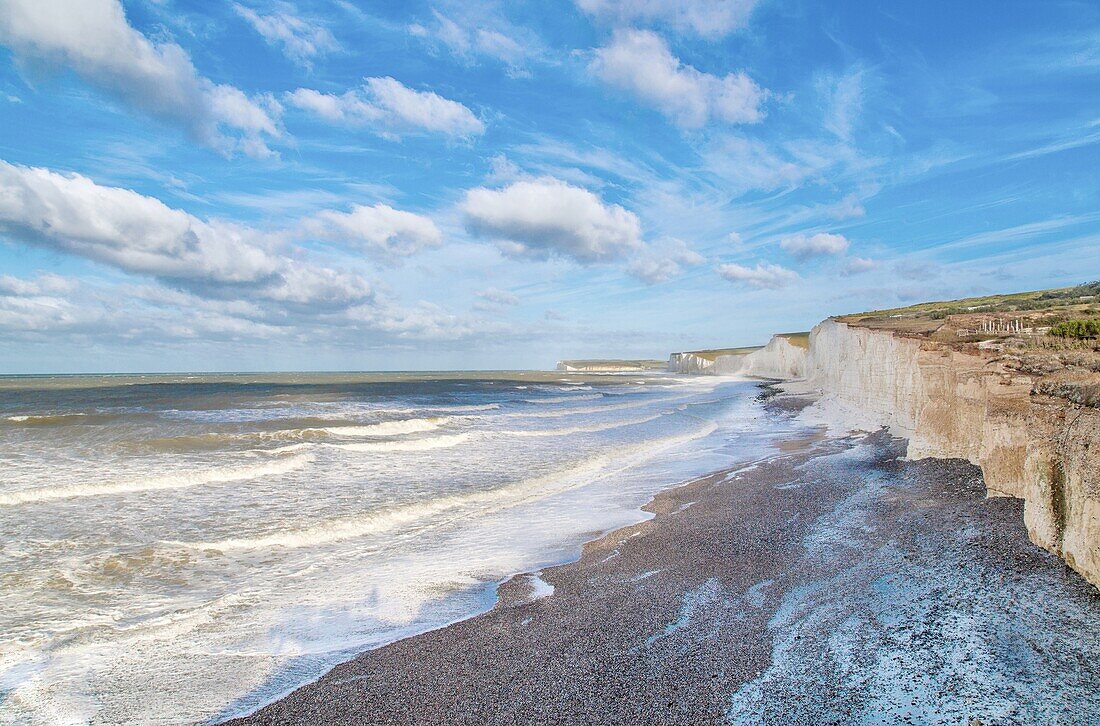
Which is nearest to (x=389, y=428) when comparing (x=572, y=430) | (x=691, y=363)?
(x=572, y=430)

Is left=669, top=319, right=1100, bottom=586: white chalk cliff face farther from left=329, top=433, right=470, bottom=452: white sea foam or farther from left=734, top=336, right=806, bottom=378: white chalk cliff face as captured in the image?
left=734, top=336, right=806, bottom=378: white chalk cliff face

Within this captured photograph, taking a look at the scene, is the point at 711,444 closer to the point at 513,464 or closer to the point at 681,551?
the point at 513,464

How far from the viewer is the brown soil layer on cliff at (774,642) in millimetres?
4102

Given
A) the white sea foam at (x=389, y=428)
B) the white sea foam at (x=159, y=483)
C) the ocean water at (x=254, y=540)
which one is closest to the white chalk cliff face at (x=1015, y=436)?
the ocean water at (x=254, y=540)

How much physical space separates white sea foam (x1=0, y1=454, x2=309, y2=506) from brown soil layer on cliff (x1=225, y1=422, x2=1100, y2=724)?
36.1 ft

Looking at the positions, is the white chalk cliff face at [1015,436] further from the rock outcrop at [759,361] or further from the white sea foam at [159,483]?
the rock outcrop at [759,361]

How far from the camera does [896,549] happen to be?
707 cm

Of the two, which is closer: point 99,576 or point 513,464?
point 99,576

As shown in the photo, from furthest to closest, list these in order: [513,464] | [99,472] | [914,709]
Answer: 1. [513,464]
2. [99,472]
3. [914,709]

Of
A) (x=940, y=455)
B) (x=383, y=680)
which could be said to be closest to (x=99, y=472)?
(x=383, y=680)

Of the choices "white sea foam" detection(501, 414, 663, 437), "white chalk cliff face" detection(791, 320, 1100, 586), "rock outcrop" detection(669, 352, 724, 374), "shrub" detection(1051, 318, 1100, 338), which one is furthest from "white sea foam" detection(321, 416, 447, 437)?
"rock outcrop" detection(669, 352, 724, 374)

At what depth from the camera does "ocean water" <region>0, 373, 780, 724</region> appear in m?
5.46

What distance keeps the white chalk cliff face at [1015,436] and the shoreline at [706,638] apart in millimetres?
347

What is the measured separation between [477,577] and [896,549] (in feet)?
18.1
